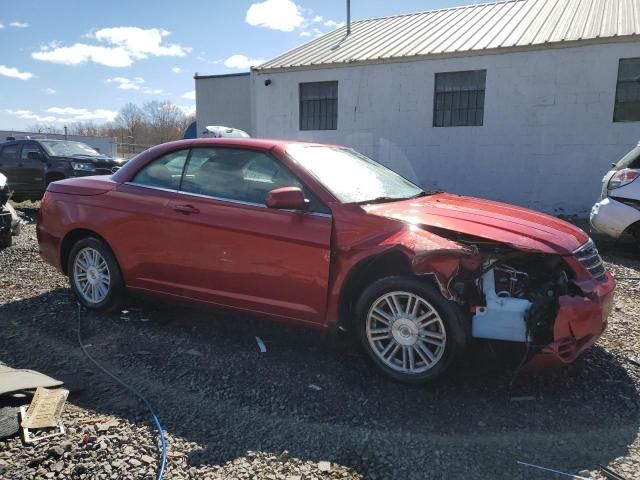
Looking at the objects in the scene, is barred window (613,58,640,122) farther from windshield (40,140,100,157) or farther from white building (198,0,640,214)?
Answer: windshield (40,140,100,157)

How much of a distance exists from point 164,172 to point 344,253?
1.91 m

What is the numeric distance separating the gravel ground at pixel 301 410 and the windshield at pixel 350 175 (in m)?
1.21

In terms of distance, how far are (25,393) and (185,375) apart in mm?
973

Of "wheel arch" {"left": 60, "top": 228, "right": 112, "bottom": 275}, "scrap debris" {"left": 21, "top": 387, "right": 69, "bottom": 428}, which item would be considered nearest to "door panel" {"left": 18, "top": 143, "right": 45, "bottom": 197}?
"wheel arch" {"left": 60, "top": 228, "right": 112, "bottom": 275}

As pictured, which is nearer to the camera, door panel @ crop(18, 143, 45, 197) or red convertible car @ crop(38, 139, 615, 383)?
red convertible car @ crop(38, 139, 615, 383)

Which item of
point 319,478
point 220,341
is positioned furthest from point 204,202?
point 319,478

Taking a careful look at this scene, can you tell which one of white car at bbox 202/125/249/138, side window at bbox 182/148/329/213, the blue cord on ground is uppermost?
white car at bbox 202/125/249/138

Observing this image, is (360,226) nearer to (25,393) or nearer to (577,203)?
(25,393)

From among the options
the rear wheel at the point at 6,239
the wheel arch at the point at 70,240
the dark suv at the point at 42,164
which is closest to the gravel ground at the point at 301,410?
the wheel arch at the point at 70,240

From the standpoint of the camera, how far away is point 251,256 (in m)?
3.79

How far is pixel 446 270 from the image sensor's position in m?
3.17

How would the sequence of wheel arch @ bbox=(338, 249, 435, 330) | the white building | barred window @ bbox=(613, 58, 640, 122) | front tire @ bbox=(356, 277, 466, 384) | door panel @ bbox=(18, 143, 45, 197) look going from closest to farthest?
front tire @ bbox=(356, 277, 466, 384), wheel arch @ bbox=(338, 249, 435, 330), barred window @ bbox=(613, 58, 640, 122), the white building, door panel @ bbox=(18, 143, 45, 197)

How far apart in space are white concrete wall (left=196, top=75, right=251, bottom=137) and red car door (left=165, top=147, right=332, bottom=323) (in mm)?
15622

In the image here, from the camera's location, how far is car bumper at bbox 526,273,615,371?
10.2 ft
